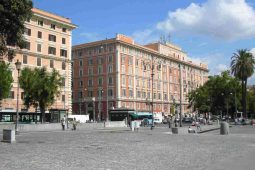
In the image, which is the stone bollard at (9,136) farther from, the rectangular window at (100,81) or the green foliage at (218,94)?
the green foliage at (218,94)

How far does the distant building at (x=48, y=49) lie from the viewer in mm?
75125

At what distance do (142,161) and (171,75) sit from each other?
395 ft

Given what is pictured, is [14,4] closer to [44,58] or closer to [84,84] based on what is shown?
[44,58]

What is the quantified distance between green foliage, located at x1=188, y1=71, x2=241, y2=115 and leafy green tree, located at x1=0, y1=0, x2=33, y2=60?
94.9 m

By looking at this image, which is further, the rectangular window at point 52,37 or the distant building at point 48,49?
the rectangular window at point 52,37

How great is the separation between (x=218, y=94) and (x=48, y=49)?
52.1m

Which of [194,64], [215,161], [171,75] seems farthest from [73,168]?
[194,64]

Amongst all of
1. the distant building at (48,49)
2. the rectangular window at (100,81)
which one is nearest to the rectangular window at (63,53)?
the distant building at (48,49)

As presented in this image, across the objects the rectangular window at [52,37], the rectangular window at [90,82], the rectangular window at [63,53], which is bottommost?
the rectangular window at [90,82]

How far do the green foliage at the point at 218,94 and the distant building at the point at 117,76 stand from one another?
796cm

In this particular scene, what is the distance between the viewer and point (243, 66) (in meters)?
85.9

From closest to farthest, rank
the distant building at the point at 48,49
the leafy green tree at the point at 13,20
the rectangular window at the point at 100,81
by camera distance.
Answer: the leafy green tree at the point at 13,20 → the distant building at the point at 48,49 → the rectangular window at the point at 100,81

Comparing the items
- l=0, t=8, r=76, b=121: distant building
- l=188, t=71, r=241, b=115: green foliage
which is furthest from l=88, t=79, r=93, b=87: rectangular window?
l=188, t=71, r=241, b=115: green foliage

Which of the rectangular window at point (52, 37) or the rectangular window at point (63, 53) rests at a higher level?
the rectangular window at point (52, 37)
